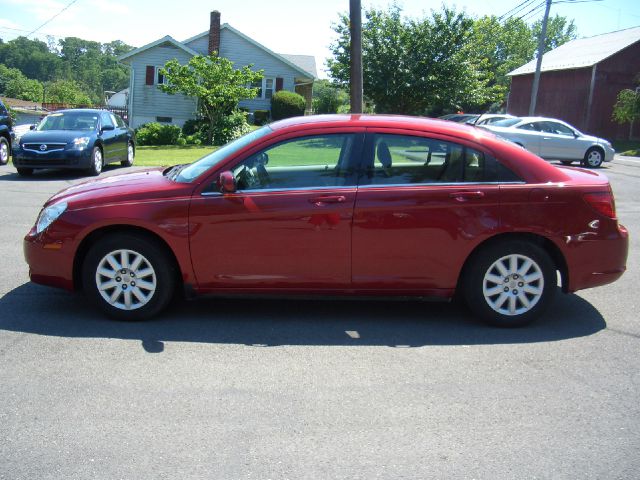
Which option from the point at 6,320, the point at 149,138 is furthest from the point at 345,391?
the point at 149,138

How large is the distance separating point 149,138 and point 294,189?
26270 mm

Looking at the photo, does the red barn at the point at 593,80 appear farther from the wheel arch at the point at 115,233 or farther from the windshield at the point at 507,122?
the wheel arch at the point at 115,233

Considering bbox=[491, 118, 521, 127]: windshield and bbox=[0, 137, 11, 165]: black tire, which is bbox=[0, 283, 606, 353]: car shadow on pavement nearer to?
bbox=[0, 137, 11, 165]: black tire

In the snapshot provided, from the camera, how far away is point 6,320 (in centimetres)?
521

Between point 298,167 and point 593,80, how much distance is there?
38589 mm

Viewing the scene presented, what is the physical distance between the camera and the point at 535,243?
5.25 m

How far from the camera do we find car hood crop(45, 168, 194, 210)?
517 centimetres

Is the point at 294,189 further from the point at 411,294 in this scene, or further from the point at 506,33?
the point at 506,33

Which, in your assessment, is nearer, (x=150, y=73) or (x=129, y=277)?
(x=129, y=277)

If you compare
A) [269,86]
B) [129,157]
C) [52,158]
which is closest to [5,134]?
[129,157]

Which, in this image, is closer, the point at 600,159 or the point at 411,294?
the point at 411,294

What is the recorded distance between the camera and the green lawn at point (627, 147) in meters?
31.0

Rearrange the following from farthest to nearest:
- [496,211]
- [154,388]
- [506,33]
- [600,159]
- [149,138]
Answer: [506,33], [149,138], [600,159], [496,211], [154,388]

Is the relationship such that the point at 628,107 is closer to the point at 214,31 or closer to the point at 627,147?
the point at 627,147
